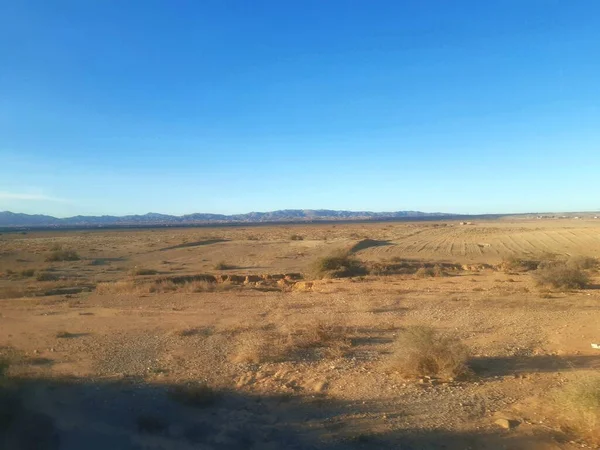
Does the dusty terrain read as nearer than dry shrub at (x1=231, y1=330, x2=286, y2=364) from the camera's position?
Yes

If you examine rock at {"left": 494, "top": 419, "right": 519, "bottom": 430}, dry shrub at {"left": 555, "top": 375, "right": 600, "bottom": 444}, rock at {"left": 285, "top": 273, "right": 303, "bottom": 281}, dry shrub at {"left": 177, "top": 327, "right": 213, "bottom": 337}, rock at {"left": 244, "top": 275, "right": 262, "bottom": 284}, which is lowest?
rock at {"left": 285, "top": 273, "right": 303, "bottom": 281}

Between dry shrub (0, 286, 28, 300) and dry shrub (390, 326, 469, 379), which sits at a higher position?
dry shrub (390, 326, 469, 379)

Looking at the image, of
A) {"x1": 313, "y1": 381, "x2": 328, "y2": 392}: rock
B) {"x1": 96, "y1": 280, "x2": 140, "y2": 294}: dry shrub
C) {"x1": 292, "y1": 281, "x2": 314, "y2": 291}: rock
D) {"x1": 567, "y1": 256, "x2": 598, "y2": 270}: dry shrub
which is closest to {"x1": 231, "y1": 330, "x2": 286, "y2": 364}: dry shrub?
{"x1": 313, "y1": 381, "x2": 328, "y2": 392}: rock

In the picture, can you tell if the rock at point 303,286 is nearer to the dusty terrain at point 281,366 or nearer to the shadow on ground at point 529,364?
the dusty terrain at point 281,366

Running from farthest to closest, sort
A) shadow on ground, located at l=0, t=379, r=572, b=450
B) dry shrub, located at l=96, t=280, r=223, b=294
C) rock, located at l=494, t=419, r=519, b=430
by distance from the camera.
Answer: dry shrub, located at l=96, t=280, r=223, b=294 → rock, located at l=494, t=419, r=519, b=430 → shadow on ground, located at l=0, t=379, r=572, b=450

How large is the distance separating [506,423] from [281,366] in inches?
223

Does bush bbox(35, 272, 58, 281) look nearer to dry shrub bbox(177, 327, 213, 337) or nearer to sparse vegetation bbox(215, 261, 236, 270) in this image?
sparse vegetation bbox(215, 261, 236, 270)

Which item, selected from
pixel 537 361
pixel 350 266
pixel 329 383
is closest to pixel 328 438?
pixel 329 383

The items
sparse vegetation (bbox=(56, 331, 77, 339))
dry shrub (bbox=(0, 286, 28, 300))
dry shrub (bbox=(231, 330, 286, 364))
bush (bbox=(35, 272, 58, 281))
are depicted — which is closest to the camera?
dry shrub (bbox=(231, 330, 286, 364))

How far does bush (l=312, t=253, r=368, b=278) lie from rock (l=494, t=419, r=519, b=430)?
86.4ft

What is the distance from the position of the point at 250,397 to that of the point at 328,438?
262cm

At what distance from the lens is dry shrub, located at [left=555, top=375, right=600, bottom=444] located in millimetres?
8422

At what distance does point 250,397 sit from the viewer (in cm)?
1057

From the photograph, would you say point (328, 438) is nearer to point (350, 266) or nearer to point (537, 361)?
point (537, 361)
